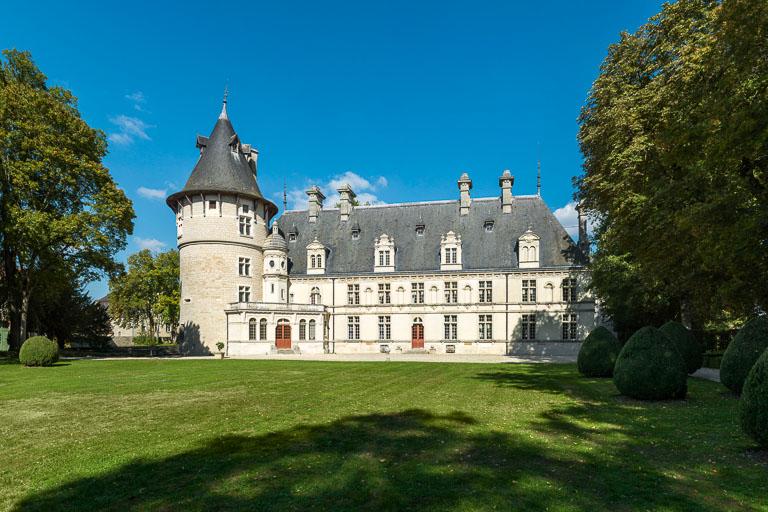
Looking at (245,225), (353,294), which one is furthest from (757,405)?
(245,225)

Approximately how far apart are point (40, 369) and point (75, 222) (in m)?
8.81

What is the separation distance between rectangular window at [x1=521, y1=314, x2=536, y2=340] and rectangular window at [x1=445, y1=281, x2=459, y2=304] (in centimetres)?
562

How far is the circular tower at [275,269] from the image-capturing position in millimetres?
39719

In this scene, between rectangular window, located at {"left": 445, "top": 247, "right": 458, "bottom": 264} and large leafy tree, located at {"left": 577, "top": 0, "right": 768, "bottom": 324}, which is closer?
large leafy tree, located at {"left": 577, "top": 0, "right": 768, "bottom": 324}

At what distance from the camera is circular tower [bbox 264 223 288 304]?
3972cm

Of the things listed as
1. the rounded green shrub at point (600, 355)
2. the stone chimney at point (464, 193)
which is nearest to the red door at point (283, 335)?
the stone chimney at point (464, 193)

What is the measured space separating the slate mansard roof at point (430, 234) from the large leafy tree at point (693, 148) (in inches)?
603

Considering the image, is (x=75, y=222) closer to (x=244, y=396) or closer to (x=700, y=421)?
(x=244, y=396)

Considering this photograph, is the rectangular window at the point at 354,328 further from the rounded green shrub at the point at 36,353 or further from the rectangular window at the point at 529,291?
the rounded green shrub at the point at 36,353

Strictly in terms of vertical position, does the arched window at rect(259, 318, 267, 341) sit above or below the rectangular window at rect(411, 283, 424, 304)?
below

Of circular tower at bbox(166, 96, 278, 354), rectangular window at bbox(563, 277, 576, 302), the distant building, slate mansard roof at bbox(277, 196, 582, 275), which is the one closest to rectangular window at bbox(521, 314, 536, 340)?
the distant building

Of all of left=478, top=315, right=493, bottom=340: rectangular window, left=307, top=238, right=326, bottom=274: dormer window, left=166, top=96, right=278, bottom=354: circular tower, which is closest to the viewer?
left=166, top=96, right=278, bottom=354: circular tower

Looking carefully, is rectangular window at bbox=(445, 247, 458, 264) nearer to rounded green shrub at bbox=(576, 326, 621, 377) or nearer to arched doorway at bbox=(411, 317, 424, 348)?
arched doorway at bbox=(411, 317, 424, 348)

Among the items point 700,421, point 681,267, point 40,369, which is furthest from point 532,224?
point 40,369
